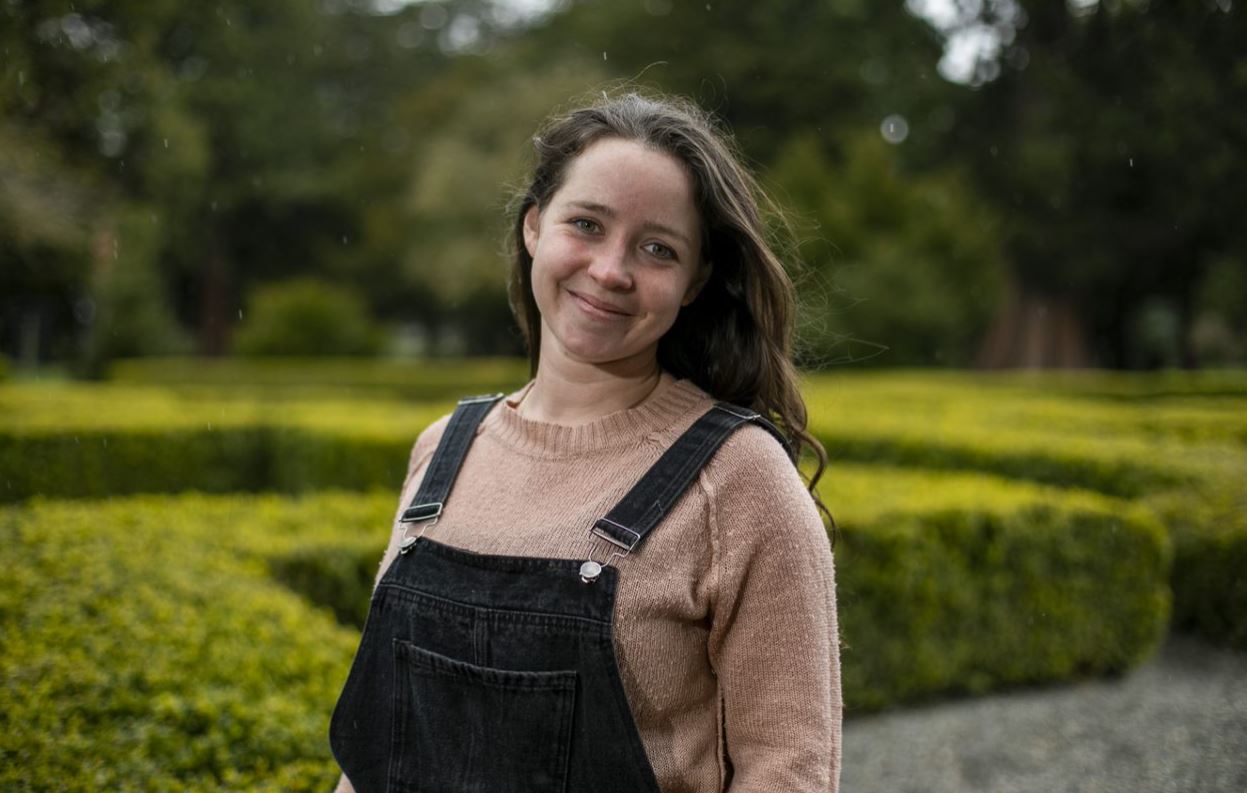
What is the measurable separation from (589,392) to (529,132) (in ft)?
44.5

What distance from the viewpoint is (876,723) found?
492 centimetres

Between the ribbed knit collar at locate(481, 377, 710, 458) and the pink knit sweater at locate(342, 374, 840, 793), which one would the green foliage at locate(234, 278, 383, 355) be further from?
the pink knit sweater at locate(342, 374, 840, 793)

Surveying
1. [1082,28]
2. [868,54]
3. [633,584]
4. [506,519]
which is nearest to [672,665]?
[633,584]

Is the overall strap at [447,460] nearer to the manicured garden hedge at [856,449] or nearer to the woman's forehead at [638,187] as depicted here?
the woman's forehead at [638,187]

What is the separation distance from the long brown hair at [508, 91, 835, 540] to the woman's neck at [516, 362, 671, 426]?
110 millimetres

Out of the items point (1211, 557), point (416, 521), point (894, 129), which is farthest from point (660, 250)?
point (894, 129)

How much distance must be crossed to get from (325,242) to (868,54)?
66.0ft

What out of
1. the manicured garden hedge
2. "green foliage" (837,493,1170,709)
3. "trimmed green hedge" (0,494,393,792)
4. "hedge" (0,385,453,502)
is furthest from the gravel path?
"hedge" (0,385,453,502)

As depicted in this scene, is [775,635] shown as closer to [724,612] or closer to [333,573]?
[724,612]

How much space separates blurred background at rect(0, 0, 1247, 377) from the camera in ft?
53.5

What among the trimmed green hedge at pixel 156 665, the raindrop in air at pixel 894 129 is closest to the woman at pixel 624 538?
the trimmed green hedge at pixel 156 665

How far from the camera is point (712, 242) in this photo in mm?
1751

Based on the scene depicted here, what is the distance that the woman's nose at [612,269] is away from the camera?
1601mm

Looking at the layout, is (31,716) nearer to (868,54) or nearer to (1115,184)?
(1115,184)
